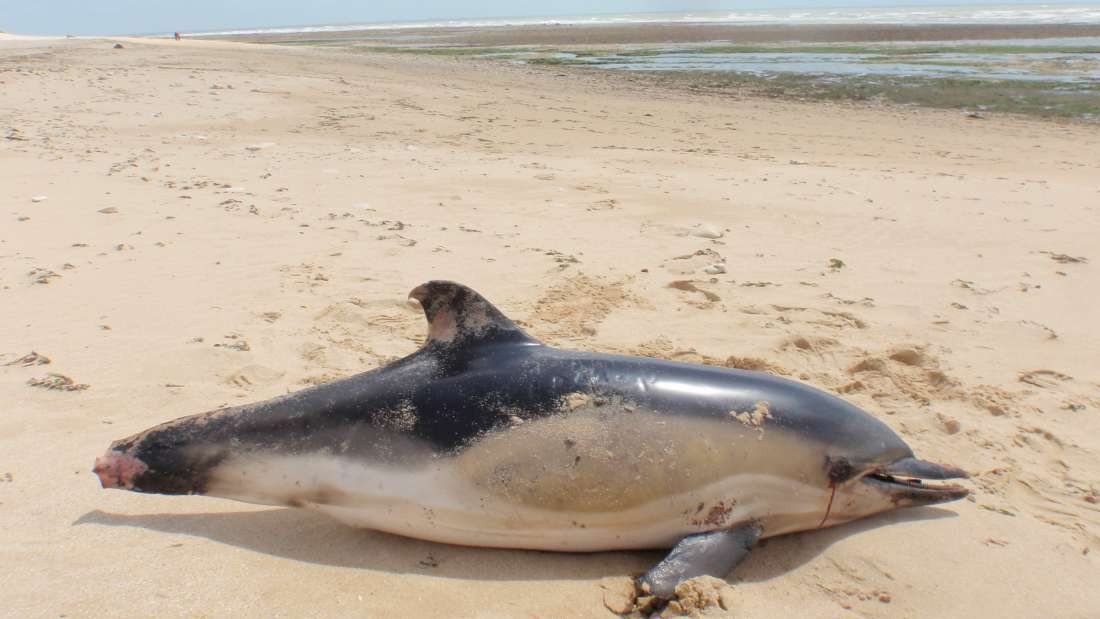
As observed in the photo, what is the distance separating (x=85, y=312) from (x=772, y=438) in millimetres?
3812

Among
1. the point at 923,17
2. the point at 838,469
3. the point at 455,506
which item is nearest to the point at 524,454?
the point at 455,506

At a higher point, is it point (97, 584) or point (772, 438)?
point (772, 438)

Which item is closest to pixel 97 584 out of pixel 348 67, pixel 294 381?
pixel 294 381

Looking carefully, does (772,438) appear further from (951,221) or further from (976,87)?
(976,87)

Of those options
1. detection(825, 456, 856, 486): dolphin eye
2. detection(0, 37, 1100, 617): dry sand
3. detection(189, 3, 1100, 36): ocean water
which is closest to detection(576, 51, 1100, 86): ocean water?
detection(0, 37, 1100, 617): dry sand

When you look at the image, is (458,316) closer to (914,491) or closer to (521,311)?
(914,491)

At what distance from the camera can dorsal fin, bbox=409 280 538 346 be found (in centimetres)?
300

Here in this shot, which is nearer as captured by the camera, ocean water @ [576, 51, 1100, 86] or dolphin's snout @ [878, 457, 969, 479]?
dolphin's snout @ [878, 457, 969, 479]

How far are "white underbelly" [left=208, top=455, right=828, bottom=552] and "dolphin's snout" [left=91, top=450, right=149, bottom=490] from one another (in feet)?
0.95

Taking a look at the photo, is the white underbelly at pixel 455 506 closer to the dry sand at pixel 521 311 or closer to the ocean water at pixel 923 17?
the dry sand at pixel 521 311

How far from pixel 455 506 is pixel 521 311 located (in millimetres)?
2347

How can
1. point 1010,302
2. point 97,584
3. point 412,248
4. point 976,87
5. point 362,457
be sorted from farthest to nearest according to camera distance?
point 976,87 < point 412,248 < point 1010,302 < point 362,457 < point 97,584

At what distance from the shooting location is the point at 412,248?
6.07 m

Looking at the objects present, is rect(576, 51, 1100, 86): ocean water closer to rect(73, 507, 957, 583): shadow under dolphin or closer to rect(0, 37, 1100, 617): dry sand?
rect(0, 37, 1100, 617): dry sand
